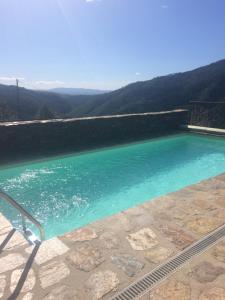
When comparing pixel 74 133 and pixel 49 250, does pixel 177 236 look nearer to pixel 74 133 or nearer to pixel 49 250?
pixel 49 250

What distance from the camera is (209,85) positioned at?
34.6 meters

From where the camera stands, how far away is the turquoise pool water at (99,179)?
428 cm

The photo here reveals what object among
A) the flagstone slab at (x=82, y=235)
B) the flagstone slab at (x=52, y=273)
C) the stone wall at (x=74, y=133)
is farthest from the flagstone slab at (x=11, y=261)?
the stone wall at (x=74, y=133)

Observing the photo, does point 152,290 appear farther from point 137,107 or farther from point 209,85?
point 209,85

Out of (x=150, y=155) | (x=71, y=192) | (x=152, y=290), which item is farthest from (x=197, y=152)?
(x=152, y=290)

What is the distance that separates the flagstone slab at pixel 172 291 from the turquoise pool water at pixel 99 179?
2.03m

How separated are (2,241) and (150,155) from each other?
5308mm

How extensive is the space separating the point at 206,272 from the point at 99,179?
3.52 m

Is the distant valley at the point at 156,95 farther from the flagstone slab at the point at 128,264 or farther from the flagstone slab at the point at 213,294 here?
the flagstone slab at the point at 213,294

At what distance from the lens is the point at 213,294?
2.00m

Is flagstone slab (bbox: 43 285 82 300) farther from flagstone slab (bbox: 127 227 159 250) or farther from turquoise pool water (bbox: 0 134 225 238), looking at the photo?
turquoise pool water (bbox: 0 134 225 238)

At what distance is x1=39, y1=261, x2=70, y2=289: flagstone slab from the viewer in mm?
2063

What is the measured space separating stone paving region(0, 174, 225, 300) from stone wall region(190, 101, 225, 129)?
7255 millimetres

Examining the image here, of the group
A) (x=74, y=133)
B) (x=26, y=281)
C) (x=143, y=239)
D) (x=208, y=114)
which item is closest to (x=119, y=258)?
(x=143, y=239)
